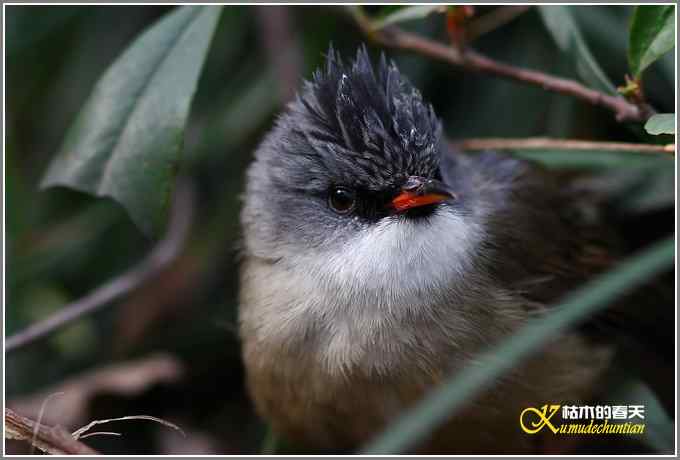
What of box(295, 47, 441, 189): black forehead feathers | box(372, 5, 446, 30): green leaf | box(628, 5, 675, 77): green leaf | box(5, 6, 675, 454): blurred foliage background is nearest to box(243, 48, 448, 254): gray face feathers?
box(295, 47, 441, 189): black forehead feathers

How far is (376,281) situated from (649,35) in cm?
141

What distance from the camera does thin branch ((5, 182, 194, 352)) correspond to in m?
4.04

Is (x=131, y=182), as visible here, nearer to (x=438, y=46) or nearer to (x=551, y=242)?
(x=438, y=46)

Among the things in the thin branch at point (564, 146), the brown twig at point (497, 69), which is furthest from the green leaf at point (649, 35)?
the thin branch at point (564, 146)

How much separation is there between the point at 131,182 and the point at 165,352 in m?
1.51

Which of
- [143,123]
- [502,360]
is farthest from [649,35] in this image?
[143,123]

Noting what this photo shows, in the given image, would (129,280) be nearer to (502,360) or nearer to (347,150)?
(347,150)

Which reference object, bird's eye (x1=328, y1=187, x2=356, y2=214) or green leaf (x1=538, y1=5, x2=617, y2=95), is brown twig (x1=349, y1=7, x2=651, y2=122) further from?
bird's eye (x1=328, y1=187, x2=356, y2=214)

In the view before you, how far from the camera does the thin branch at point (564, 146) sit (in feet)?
10.6

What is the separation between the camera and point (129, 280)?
174 inches

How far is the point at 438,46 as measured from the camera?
3.84m

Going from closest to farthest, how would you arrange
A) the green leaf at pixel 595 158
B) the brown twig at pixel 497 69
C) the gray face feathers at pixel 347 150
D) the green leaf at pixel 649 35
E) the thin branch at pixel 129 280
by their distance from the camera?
1. the green leaf at pixel 649 35
2. the gray face feathers at pixel 347 150
3. the brown twig at pixel 497 69
4. the green leaf at pixel 595 158
5. the thin branch at pixel 129 280

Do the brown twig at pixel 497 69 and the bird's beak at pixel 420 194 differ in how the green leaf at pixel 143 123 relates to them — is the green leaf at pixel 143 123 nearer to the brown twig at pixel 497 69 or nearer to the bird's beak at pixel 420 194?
the brown twig at pixel 497 69

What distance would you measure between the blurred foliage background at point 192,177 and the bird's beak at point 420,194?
4.95ft
